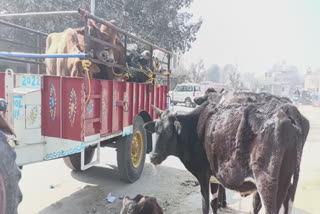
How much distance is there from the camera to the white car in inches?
893

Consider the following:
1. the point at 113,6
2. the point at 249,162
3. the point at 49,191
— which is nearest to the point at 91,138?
the point at 49,191

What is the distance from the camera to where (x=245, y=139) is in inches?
95.3

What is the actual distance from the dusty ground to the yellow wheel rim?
353 millimetres

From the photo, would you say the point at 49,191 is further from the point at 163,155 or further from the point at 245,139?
the point at 245,139

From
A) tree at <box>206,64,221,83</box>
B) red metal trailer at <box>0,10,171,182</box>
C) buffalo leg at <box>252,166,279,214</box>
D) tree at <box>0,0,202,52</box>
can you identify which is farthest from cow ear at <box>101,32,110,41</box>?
tree at <box>206,64,221,83</box>

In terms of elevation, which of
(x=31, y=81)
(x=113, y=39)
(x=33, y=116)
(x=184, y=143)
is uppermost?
(x=113, y=39)

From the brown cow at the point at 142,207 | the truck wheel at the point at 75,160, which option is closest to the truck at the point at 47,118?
the brown cow at the point at 142,207

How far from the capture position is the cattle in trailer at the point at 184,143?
307 cm

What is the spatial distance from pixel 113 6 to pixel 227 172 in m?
12.1

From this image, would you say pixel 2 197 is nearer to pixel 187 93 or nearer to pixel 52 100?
pixel 52 100

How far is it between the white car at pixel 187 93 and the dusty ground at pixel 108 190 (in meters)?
16.8

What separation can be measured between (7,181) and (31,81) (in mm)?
1267

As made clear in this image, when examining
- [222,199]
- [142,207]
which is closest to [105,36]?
[142,207]

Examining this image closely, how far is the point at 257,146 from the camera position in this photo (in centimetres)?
232
